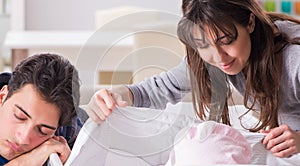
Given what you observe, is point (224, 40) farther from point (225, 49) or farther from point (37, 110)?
point (37, 110)

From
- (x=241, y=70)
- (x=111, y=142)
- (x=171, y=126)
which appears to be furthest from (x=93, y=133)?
(x=241, y=70)

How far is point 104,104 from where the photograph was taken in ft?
3.90

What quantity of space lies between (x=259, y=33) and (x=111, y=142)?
1.22 feet

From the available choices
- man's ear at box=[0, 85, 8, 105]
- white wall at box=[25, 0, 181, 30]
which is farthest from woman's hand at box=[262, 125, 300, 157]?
white wall at box=[25, 0, 181, 30]

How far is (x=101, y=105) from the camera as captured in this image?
1184mm

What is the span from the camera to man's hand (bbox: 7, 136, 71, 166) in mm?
1232

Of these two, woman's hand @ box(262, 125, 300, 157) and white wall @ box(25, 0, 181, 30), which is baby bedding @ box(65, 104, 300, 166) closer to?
woman's hand @ box(262, 125, 300, 157)

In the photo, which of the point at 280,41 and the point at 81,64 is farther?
the point at 280,41

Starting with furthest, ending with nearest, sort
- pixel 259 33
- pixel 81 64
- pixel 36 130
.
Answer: pixel 259 33, pixel 36 130, pixel 81 64

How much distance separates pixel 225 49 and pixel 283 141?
8.1 inches

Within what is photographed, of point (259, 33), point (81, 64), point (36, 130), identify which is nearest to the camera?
point (81, 64)

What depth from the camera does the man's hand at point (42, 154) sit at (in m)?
1.23

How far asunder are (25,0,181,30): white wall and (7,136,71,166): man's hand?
318cm

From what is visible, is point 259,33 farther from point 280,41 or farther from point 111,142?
point 111,142
